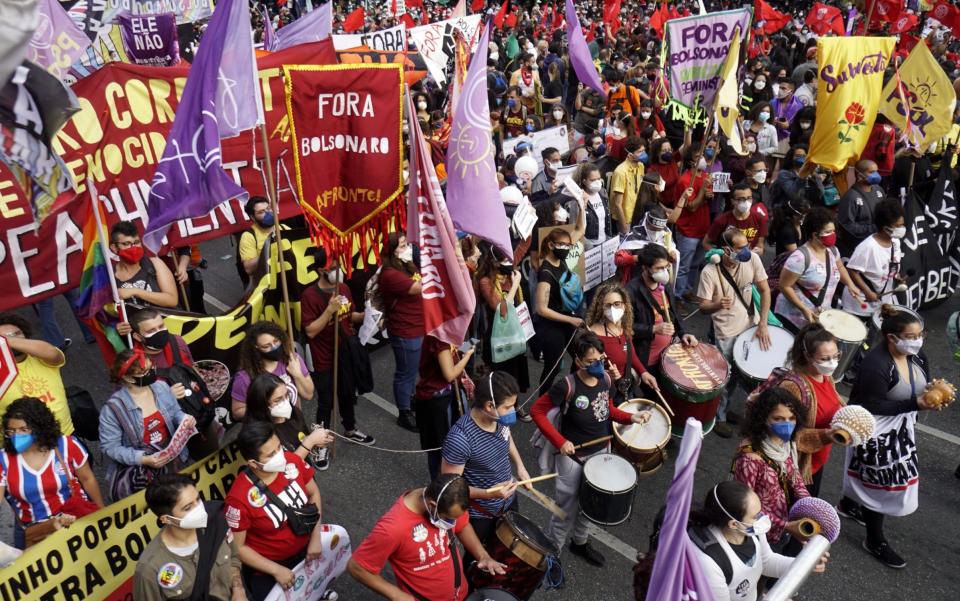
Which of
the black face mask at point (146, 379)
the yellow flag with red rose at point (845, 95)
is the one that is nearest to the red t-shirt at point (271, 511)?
the black face mask at point (146, 379)

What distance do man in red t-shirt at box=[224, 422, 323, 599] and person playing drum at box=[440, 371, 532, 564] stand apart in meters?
0.84

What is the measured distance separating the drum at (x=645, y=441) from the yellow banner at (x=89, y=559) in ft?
8.70

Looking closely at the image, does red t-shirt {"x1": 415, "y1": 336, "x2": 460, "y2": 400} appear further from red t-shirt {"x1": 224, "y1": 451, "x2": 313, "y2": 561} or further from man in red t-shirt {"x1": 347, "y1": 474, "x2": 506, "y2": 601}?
man in red t-shirt {"x1": 347, "y1": 474, "x2": 506, "y2": 601}

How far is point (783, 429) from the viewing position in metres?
4.12

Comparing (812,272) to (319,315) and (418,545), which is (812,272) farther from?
(418,545)

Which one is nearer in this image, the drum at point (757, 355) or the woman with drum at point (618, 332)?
the woman with drum at point (618, 332)

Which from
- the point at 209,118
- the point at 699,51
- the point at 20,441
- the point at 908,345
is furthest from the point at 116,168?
the point at 908,345

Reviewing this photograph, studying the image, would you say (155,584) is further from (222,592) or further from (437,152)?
(437,152)

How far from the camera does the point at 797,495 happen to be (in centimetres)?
416

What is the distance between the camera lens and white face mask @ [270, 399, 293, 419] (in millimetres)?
4387

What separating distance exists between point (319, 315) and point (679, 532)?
3.69 meters

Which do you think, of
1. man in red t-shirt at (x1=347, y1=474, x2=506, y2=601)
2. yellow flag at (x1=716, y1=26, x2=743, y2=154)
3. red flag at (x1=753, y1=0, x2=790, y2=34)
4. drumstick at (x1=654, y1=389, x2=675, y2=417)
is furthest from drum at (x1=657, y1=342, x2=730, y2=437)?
red flag at (x1=753, y1=0, x2=790, y2=34)

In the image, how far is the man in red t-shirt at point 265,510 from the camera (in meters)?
3.84

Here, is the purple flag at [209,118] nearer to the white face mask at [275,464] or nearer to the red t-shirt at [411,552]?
the white face mask at [275,464]
